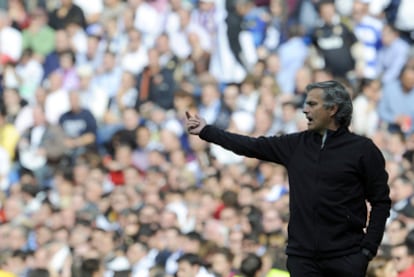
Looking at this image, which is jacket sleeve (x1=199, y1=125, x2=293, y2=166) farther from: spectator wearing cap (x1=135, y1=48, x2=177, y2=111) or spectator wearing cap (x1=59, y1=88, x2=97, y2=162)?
spectator wearing cap (x1=135, y1=48, x2=177, y2=111)

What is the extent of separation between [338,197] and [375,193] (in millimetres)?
207

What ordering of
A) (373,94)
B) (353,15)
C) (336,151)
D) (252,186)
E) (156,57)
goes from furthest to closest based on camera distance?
(156,57) < (353,15) < (373,94) < (252,186) < (336,151)

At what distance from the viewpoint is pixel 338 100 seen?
7.50 m

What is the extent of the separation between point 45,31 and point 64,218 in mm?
4355

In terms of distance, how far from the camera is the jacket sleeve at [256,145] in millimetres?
7660

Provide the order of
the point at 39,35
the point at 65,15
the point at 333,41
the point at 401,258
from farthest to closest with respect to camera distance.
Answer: the point at 65,15
the point at 39,35
the point at 333,41
the point at 401,258

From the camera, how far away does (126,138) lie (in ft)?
52.8

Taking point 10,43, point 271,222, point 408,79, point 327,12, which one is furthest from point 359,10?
point 10,43

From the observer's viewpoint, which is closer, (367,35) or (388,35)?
(388,35)

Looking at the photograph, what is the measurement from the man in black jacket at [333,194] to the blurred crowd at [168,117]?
140 inches

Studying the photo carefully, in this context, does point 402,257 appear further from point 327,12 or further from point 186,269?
point 327,12

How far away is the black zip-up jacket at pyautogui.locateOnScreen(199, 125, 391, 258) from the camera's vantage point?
24.3 ft

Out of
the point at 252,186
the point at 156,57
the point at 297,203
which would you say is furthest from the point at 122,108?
the point at 297,203

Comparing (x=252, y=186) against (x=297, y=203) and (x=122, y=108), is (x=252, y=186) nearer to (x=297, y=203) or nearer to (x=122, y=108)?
(x=122, y=108)
